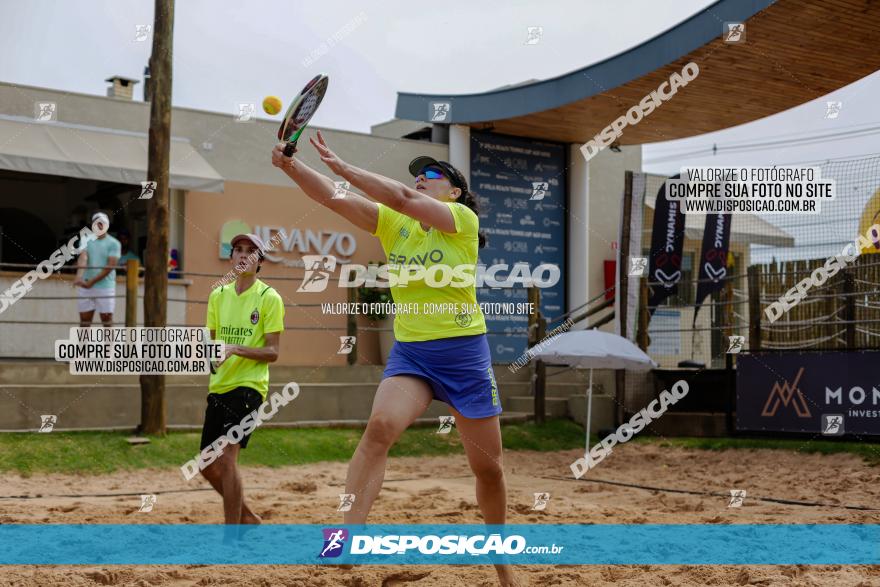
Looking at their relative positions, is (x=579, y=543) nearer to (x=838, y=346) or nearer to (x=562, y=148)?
(x=838, y=346)

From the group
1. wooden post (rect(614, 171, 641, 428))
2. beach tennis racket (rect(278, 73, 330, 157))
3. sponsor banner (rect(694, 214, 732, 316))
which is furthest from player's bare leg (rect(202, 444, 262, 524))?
sponsor banner (rect(694, 214, 732, 316))

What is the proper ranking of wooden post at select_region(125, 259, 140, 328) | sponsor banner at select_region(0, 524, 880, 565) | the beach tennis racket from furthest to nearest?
wooden post at select_region(125, 259, 140, 328), sponsor banner at select_region(0, 524, 880, 565), the beach tennis racket

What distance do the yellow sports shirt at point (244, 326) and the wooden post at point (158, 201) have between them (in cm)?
510

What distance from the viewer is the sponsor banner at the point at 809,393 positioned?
10.4 meters

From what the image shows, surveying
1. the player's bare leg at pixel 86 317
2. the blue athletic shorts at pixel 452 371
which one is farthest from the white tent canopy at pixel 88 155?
the blue athletic shorts at pixel 452 371

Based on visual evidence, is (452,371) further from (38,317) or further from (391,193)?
(38,317)

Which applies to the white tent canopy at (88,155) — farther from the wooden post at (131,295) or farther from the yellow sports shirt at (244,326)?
Result: the yellow sports shirt at (244,326)

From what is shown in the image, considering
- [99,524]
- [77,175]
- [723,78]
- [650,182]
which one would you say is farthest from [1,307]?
[650,182]

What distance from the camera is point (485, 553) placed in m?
5.67

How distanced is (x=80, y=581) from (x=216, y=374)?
5.56 ft

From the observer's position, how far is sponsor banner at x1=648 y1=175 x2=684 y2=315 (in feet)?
47.1

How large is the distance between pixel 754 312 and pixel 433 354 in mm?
8798

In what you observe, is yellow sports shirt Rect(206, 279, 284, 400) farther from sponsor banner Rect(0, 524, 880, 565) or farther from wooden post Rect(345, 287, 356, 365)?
wooden post Rect(345, 287, 356, 365)

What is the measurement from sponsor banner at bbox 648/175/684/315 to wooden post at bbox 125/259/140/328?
743 cm
